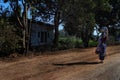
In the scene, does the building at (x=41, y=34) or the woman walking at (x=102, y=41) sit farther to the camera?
the building at (x=41, y=34)

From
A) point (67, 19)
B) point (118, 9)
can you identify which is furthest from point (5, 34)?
point (118, 9)

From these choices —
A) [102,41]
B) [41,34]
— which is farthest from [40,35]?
[102,41]

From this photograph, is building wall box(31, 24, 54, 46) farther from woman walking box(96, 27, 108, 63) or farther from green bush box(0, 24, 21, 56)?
woman walking box(96, 27, 108, 63)

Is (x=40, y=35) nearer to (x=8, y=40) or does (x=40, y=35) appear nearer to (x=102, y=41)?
(x=8, y=40)

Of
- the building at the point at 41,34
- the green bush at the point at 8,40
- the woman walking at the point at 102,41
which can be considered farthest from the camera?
the building at the point at 41,34

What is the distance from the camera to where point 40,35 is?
118 ft

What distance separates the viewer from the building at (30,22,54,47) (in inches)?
1312

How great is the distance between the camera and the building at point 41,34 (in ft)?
109

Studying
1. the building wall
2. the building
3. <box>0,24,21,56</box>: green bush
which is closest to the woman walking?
<box>0,24,21,56</box>: green bush

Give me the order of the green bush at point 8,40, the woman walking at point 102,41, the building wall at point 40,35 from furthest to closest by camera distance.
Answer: the building wall at point 40,35 < the green bush at point 8,40 < the woman walking at point 102,41

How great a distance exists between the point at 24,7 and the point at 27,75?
11.3m

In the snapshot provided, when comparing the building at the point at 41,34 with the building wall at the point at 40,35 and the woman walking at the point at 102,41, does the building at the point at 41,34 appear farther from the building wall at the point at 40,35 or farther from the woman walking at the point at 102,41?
the woman walking at the point at 102,41

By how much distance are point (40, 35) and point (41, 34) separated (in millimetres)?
359

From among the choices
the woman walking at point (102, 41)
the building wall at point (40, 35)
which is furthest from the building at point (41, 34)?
the woman walking at point (102, 41)
